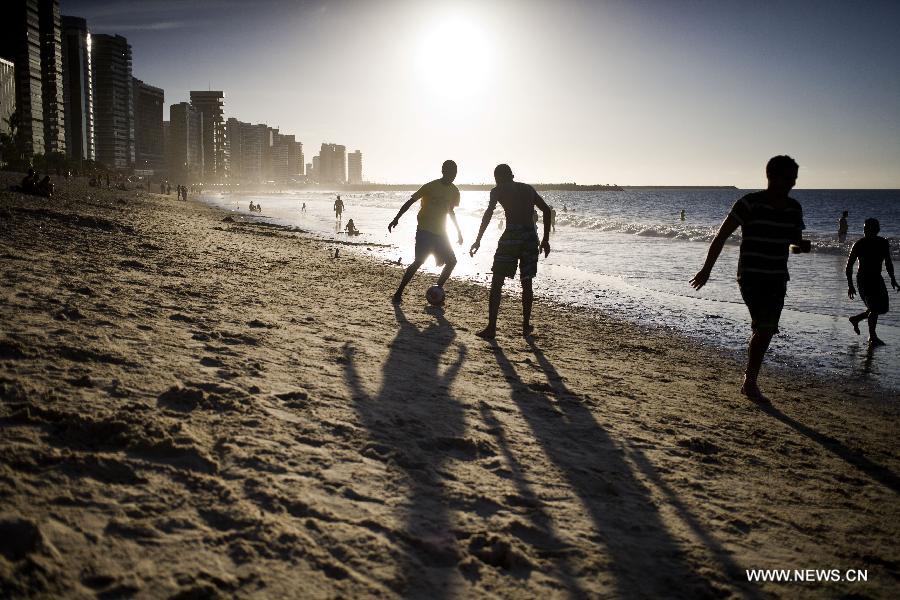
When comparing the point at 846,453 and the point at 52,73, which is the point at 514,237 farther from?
the point at 52,73

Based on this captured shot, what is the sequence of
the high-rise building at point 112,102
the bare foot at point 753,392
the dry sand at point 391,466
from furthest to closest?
the high-rise building at point 112,102 < the bare foot at point 753,392 < the dry sand at point 391,466

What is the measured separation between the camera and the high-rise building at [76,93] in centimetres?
15838

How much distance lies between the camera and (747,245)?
4512 mm

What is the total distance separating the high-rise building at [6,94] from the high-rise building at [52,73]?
29.1 meters

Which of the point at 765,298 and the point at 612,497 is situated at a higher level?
the point at 765,298

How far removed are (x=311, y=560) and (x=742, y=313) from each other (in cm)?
926

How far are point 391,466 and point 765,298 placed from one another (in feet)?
12.0

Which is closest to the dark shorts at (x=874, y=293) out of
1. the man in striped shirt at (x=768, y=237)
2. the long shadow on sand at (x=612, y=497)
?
the man in striped shirt at (x=768, y=237)

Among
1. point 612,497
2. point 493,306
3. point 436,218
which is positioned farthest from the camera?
point 436,218

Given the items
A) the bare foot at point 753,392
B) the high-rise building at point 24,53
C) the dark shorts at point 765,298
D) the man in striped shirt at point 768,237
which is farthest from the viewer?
the high-rise building at point 24,53

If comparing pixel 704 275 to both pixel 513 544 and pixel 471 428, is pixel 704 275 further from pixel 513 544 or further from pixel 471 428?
pixel 513 544

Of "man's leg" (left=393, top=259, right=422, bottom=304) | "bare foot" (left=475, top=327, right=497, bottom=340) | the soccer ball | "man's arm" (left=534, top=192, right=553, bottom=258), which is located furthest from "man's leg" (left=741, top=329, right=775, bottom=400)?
"man's leg" (left=393, top=259, right=422, bottom=304)

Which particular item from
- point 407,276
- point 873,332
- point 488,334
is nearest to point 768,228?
point 488,334

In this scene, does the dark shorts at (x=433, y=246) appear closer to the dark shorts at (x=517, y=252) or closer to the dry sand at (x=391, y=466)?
the dark shorts at (x=517, y=252)
